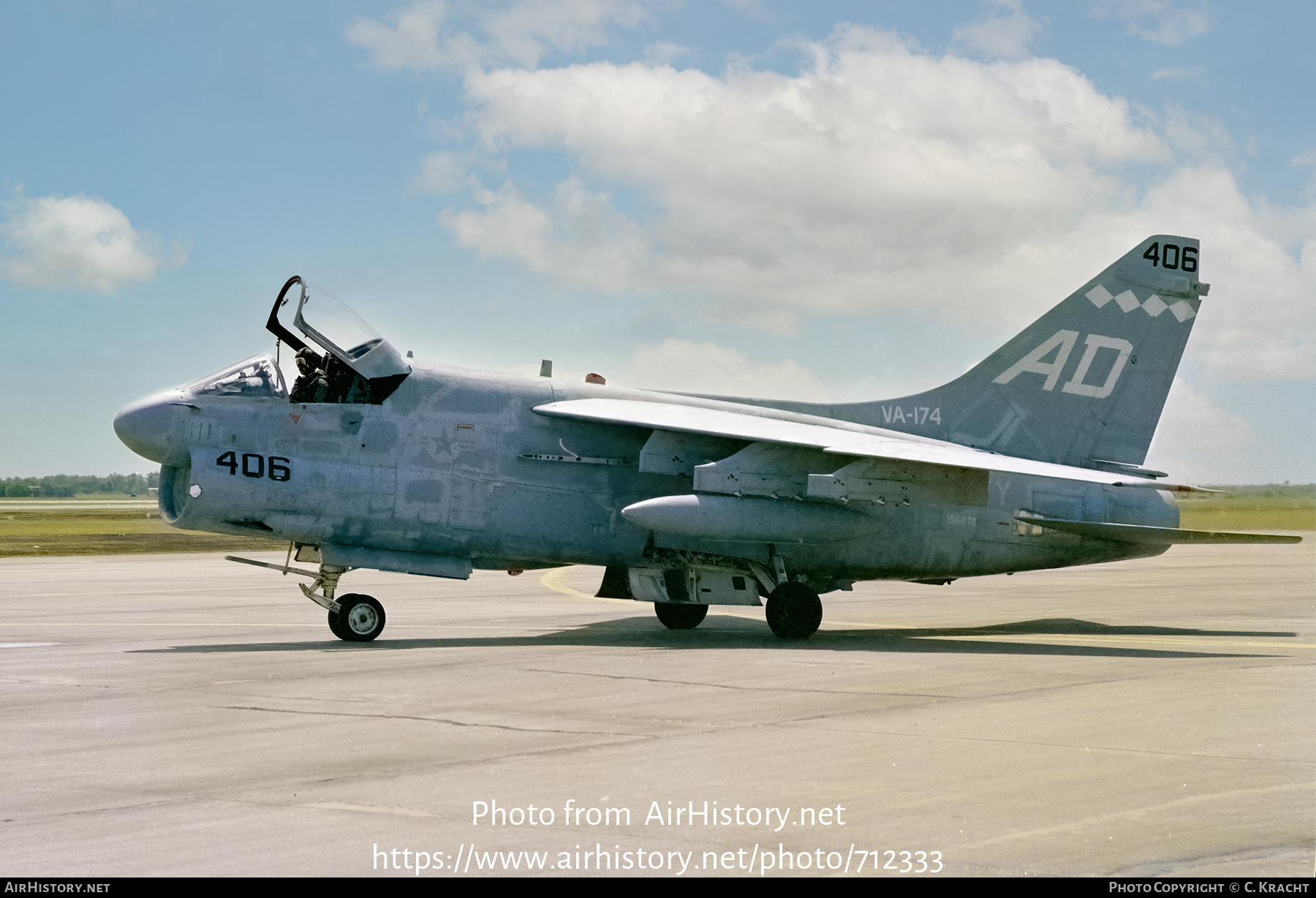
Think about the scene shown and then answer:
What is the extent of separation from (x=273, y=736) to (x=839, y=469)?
30.7ft

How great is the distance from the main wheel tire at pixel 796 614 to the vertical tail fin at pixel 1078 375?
3.61 m

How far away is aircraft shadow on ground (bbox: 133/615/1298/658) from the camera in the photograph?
14.3 metres

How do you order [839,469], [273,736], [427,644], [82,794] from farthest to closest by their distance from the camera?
[839,469] < [427,644] < [273,736] < [82,794]

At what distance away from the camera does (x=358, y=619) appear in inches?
595

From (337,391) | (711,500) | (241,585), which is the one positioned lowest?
(241,585)

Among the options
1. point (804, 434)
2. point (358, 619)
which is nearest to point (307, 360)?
point (358, 619)

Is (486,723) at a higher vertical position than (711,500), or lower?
lower

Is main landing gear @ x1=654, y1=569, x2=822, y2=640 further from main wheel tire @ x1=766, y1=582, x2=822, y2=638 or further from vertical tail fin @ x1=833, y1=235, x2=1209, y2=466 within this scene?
vertical tail fin @ x1=833, y1=235, x2=1209, y2=466

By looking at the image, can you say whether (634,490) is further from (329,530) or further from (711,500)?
(329,530)

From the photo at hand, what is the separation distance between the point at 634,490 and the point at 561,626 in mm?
2770

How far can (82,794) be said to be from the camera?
677cm
